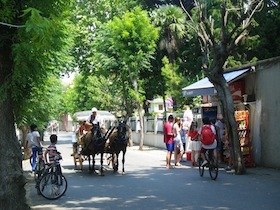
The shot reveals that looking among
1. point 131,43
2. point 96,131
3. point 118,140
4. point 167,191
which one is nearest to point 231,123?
point 118,140

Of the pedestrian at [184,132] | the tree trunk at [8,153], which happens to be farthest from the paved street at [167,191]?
the pedestrian at [184,132]

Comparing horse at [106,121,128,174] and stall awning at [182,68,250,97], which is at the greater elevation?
stall awning at [182,68,250,97]

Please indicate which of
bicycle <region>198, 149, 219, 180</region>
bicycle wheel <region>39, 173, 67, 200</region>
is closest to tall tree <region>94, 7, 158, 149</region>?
bicycle <region>198, 149, 219, 180</region>

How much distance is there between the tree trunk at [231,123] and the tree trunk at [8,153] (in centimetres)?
828

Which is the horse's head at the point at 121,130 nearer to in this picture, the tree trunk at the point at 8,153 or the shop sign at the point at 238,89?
the shop sign at the point at 238,89

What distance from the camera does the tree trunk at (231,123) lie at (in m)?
14.3

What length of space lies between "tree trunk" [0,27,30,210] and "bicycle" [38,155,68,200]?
248 cm

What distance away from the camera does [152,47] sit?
94.9 ft

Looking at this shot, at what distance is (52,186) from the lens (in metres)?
10.7

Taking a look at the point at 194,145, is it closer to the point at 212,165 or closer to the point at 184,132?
the point at 184,132

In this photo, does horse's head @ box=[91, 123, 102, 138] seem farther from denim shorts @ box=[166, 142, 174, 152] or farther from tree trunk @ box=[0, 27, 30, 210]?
tree trunk @ box=[0, 27, 30, 210]

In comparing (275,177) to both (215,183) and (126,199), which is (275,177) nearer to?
(215,183)

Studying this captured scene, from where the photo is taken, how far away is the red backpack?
43.9 ft

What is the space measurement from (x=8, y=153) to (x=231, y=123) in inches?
337
